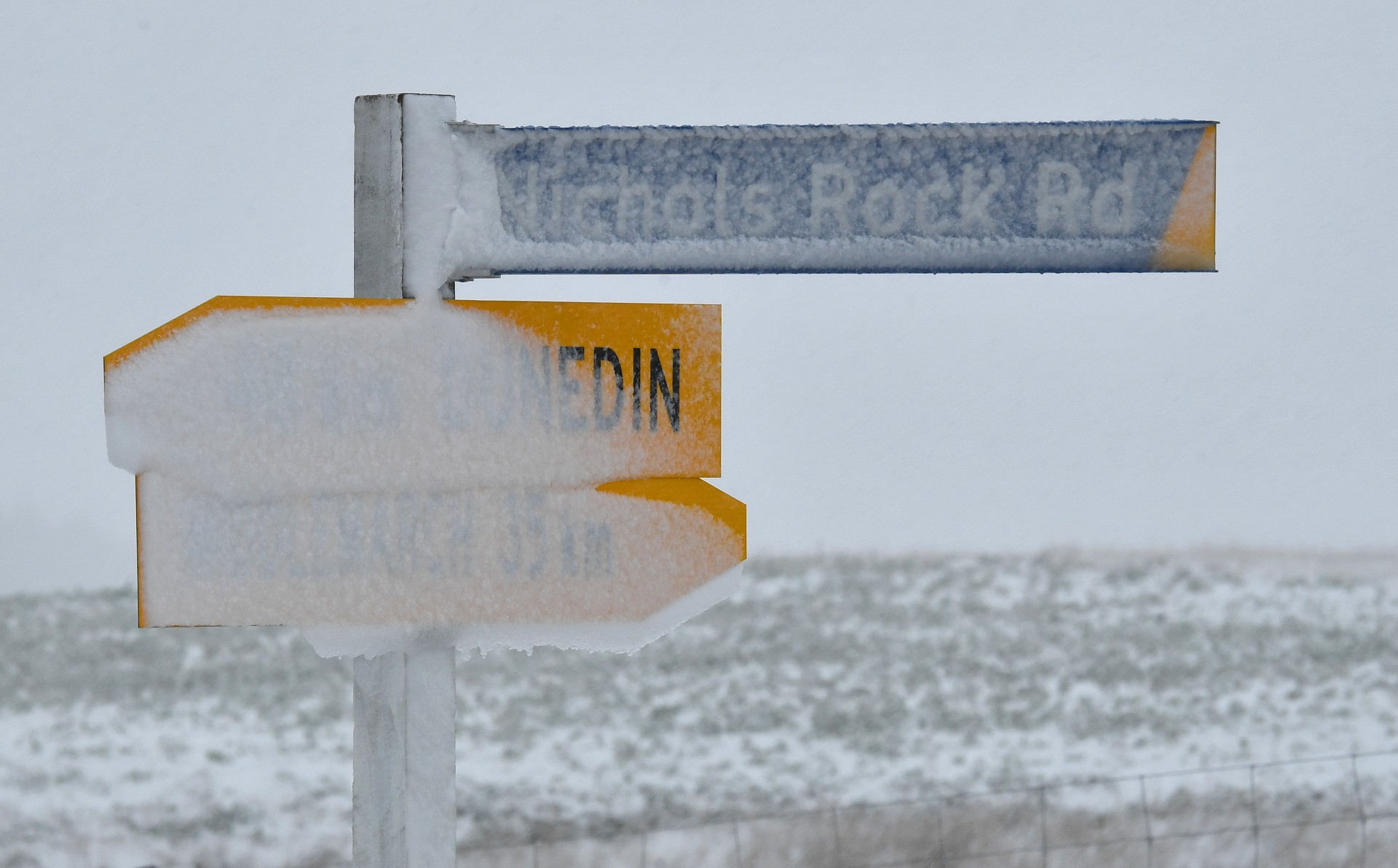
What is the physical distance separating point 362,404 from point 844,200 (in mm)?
676

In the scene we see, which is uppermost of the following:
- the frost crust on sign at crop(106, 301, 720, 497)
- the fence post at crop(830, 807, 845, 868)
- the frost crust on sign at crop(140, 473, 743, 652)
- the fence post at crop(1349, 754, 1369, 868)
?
the frost crust on sign at crop(106, 301, 720, 497)

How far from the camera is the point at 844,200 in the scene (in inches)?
63.9

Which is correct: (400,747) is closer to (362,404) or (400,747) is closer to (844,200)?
(362,404)

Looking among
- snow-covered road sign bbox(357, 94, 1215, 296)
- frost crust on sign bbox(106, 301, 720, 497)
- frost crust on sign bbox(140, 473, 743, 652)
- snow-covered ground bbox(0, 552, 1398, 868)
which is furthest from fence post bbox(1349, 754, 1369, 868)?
frost crust on sign bbox(106, 301, 720, 497)

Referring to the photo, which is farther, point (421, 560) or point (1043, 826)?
point (1043, 826)

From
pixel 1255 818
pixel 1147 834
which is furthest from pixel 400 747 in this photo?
pixel 1255 818

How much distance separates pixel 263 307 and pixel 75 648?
8.11 m

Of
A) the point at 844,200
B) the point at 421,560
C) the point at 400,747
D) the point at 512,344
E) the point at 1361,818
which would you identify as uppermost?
the point at 844,200

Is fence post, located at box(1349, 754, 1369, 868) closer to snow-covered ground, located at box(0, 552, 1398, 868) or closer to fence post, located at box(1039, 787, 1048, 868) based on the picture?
snow-covered ground, located at box(0, 552, 1398, 868)

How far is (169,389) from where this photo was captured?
1604 millimetres

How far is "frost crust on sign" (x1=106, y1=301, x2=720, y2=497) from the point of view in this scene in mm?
1602

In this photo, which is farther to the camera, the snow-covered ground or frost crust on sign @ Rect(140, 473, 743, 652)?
the snow-covered ground

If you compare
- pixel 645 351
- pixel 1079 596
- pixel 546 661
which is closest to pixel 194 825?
pixel 546 661

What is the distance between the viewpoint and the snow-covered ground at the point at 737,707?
5.96 m
